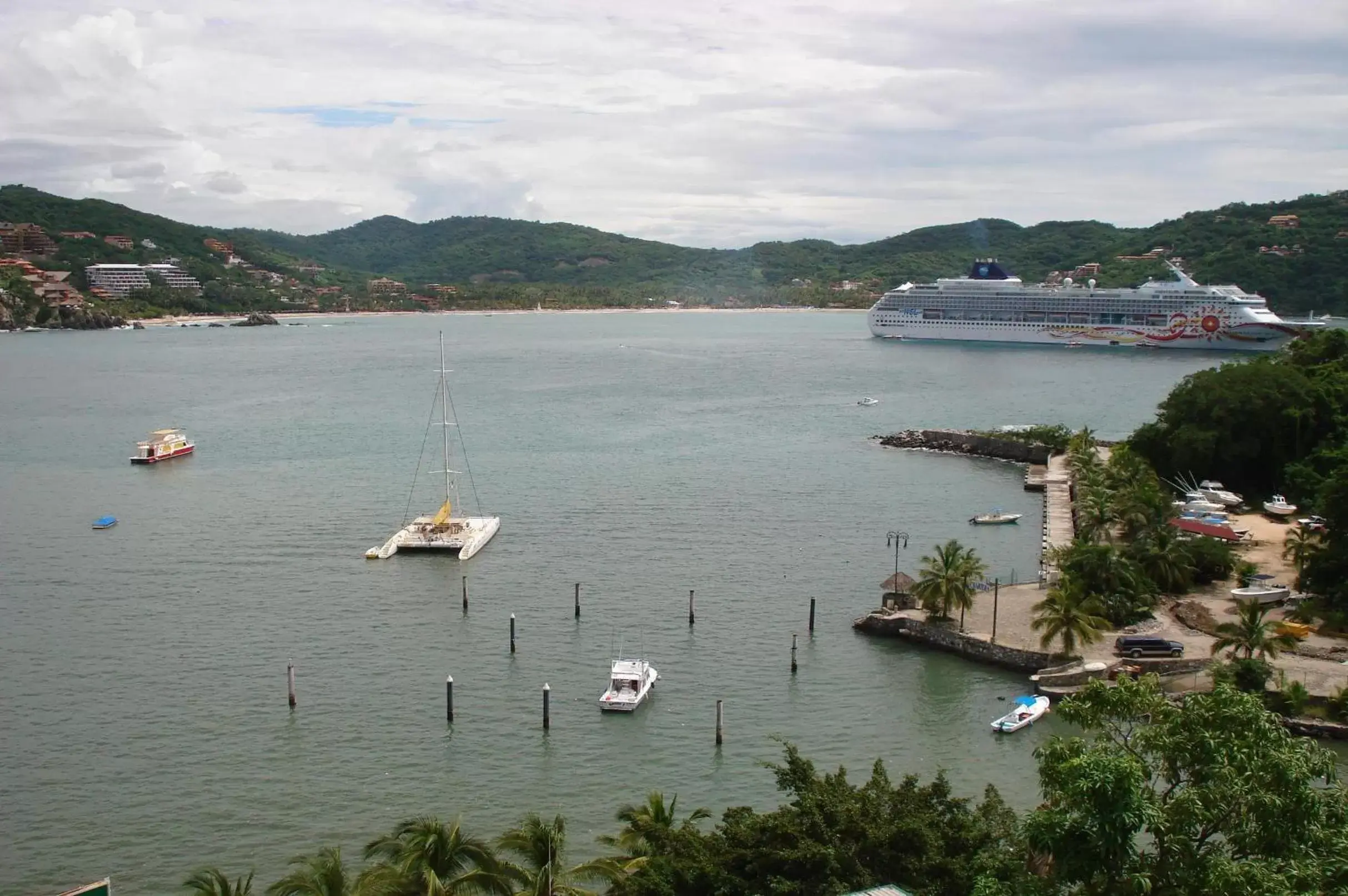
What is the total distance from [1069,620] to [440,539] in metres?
18.8

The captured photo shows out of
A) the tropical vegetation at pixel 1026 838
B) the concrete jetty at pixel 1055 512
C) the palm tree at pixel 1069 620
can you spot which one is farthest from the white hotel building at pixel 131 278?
the tropical vegetation at pixel 1026 838

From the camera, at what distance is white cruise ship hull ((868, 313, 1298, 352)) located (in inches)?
4274

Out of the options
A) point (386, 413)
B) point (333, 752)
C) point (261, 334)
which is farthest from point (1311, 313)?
point (333, 752)

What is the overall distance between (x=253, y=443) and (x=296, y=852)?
43.6 metres

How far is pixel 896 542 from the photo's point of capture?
1318 inches

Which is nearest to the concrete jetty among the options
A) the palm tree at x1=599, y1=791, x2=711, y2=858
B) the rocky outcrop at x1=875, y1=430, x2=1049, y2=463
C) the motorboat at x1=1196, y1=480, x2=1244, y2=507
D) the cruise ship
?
the rocky outcrop at x1=875, y1=430, x2=1049, y2=463

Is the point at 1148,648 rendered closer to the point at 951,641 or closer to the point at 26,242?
the point at 951,641

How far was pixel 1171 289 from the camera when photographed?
114375mm

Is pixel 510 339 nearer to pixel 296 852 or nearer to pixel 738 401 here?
pixel 738 401

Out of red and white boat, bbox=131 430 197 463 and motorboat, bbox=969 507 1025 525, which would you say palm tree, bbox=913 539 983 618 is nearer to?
motorboat, bbox=969 507 1025 525

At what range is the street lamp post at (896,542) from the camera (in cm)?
3303

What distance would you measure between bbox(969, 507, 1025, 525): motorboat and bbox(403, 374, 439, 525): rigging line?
18.6 metres

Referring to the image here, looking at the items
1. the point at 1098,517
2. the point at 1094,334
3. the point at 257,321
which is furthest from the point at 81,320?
the point at 1098,517

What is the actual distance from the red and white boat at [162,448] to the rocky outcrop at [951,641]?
36.7m
